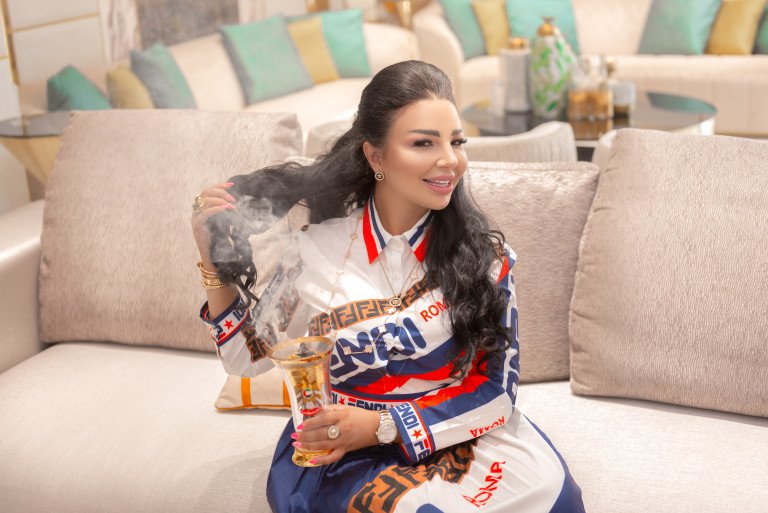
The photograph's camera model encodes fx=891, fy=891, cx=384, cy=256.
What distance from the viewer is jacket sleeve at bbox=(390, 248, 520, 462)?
1534 mm

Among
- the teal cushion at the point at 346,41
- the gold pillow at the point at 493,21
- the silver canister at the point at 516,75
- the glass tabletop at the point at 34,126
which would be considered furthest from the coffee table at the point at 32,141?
the gold pillow at the point at 493,21

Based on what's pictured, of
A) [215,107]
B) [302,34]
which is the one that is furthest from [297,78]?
[215,107]

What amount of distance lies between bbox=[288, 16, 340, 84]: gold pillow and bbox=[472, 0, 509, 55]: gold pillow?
4.10 feet

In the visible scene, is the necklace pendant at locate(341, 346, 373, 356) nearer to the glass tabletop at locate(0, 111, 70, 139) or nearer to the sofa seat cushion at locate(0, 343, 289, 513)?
the sofa seat cushion at locate(0, 343, 289, 513)

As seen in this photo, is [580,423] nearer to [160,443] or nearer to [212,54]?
[160,443]

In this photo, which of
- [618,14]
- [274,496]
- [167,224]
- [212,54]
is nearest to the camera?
[274,496]

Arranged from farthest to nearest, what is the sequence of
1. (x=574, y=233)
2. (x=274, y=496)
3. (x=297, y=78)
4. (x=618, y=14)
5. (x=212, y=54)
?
(x=618, y=14) → (x=297, y=78) → (x=212, y=54) → (x=574, y=233) → (x=274, y=496)

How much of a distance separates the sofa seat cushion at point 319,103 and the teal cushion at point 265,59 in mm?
51

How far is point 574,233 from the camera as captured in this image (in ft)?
6.54

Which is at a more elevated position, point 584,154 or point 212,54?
point 212,54

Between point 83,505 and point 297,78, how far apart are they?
3.57m

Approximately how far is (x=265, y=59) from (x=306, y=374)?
373cm

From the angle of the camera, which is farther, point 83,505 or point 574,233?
point 574,233

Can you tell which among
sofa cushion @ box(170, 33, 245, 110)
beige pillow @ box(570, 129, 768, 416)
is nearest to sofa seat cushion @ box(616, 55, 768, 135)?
sofa cushion @ box(170, 33, 245, 110)
